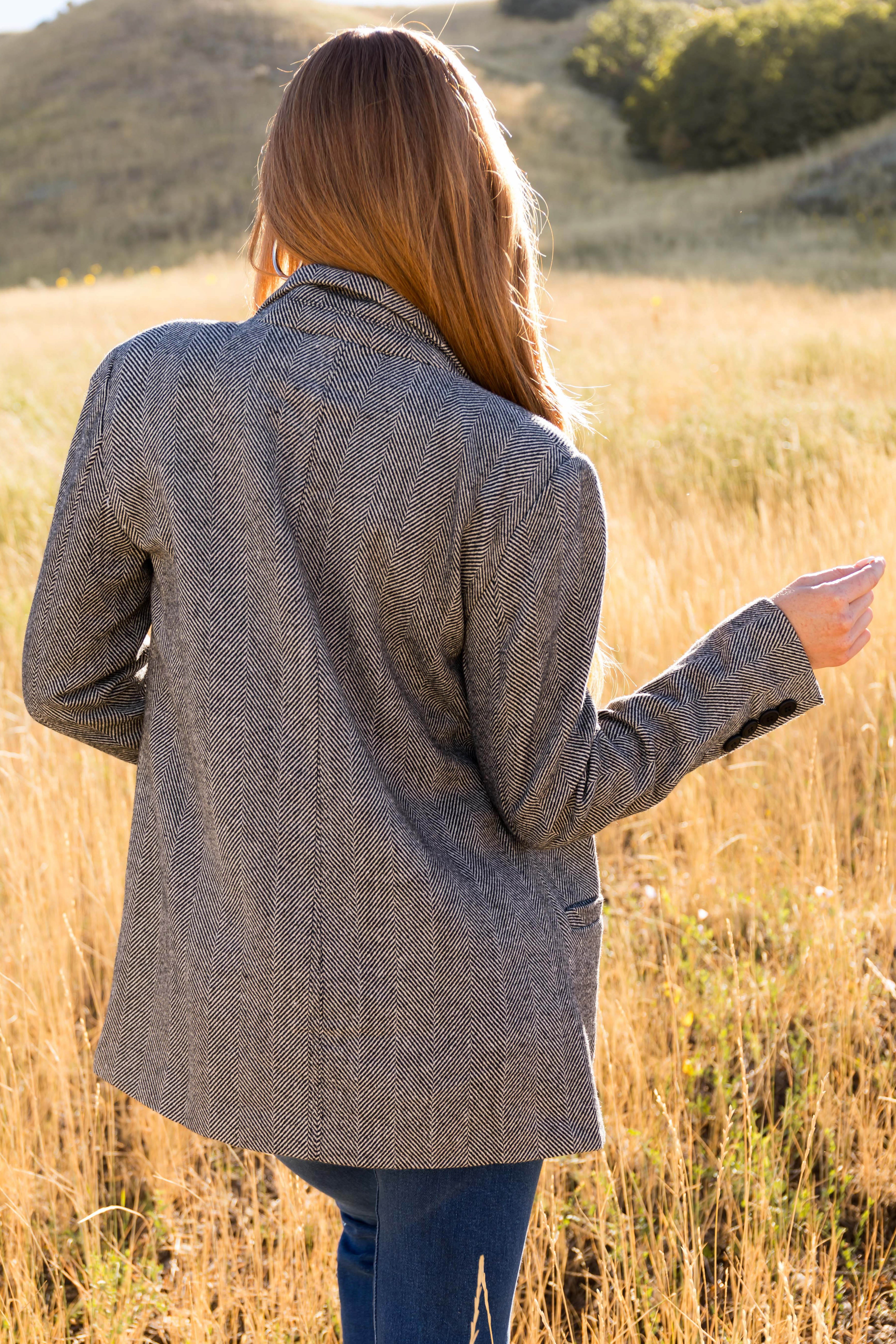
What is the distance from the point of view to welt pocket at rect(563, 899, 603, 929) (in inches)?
43.9

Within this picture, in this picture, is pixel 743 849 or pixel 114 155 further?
pixel 114 155

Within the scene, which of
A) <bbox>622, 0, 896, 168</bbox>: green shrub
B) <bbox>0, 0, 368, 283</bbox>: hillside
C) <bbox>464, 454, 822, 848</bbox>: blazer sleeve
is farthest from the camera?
<bbox>0, 0, 368, 283</bbox>: hillside

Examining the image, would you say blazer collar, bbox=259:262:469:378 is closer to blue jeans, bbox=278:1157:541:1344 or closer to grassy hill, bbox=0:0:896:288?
blue jeans, bbox=278:1157:541:1344

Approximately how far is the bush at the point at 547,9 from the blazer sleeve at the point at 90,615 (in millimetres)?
56096

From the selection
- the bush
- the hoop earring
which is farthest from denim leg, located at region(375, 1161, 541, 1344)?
the bush

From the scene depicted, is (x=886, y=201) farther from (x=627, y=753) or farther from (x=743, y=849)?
(x=627, y=753)

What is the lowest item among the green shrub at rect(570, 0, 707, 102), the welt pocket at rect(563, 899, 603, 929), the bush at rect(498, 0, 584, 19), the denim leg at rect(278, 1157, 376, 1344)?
the denim leg at rect(278, 1157, 376, 1344)

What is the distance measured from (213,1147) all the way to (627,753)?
1.60 m

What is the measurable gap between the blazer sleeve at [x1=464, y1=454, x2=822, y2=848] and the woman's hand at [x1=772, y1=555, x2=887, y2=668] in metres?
0.02

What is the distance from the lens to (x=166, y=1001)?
1156 millimetres

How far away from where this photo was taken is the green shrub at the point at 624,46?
128 feet

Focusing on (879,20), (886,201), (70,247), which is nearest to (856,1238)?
(886,201)

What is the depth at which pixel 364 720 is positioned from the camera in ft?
3.54

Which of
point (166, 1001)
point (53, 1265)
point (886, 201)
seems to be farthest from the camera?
point (886, 201)
